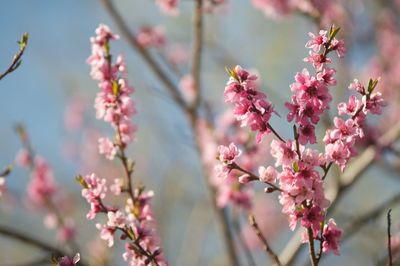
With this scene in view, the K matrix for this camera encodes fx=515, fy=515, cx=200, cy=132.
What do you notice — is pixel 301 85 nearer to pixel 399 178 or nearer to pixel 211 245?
pixel 399 178

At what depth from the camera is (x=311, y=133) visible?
5.68ft

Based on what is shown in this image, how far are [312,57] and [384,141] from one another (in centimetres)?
228

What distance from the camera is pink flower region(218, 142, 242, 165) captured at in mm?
1817

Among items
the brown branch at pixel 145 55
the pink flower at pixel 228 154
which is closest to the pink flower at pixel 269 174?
the pink flower at pixel 228 154

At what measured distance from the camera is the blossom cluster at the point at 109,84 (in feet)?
6.82

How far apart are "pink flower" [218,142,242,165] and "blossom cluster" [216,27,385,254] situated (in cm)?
11

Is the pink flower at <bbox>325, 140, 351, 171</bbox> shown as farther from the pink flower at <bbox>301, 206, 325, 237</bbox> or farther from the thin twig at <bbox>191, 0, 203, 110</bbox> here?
the thin twig at <bbox>191, 0, 203, 110</bbox>

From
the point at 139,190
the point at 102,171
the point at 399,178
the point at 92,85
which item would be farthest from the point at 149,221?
the point at 92,85

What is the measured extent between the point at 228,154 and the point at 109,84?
0.61 m

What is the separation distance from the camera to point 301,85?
1.74 meters

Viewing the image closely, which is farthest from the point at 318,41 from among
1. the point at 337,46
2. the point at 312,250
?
the point at 312,250

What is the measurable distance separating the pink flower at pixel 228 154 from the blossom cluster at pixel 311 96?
226 millimetres

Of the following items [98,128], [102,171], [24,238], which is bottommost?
[24,238]

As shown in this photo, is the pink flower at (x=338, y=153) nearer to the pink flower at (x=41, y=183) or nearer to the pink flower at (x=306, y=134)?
the pink flower at (x=306, y=134)
